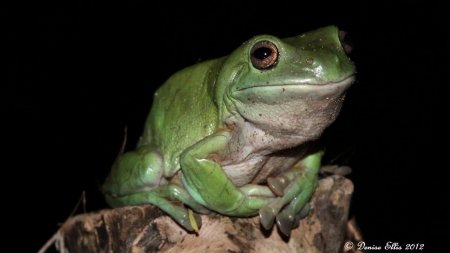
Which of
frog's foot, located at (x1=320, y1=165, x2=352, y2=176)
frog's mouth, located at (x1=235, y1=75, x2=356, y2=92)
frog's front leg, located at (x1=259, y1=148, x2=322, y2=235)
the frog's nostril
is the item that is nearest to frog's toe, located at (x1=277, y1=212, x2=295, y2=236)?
frog's front leg, located at (x1=259, y1=148, x2=322, y2=235)

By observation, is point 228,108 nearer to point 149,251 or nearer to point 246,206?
point 246,206

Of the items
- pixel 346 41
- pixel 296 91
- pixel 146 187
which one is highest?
pixel 346 41

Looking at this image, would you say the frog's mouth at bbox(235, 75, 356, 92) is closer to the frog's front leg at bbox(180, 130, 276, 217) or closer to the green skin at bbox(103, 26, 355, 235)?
the green skin at bbox(103, 26, 355, 235)

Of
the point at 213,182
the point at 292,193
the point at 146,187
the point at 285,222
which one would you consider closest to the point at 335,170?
the point at 292,193

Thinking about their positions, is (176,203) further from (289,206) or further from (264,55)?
(264,55)

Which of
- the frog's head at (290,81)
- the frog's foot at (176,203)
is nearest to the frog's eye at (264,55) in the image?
the frog's head at (290,81)

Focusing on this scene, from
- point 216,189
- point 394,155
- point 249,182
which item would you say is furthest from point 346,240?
point 394,155

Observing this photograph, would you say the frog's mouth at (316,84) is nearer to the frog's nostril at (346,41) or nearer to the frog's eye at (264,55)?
the frog's eye at (264,55)
